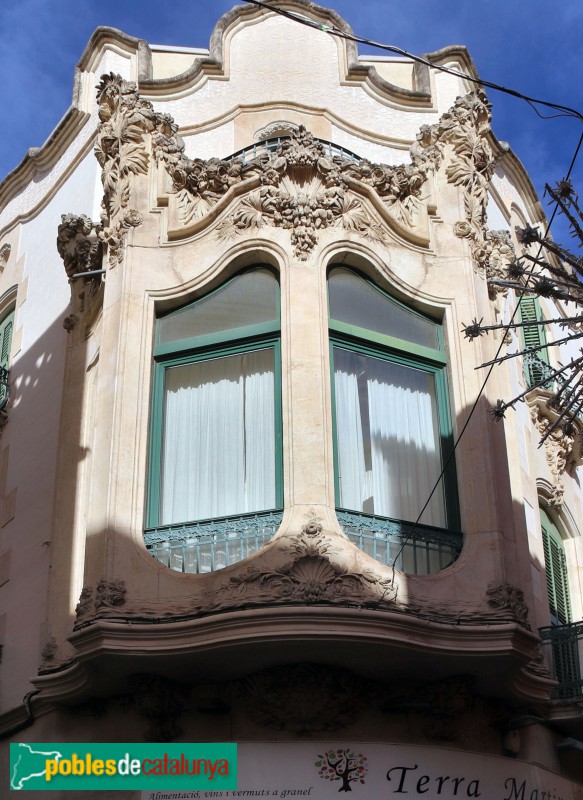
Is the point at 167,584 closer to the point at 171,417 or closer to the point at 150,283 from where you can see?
the point at 171,417

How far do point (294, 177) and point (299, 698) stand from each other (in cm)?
550

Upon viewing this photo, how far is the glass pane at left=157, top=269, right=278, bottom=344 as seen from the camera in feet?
42.4

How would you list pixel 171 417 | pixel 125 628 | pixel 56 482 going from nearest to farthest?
1. pixel 125 628
2. pixel 171 417
3. pixel 56 482

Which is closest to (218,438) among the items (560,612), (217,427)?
(217,427)

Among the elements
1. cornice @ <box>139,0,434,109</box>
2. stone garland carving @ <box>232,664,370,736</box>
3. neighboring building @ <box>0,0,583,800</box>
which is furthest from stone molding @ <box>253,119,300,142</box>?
stone garland carving @ <box>232,664,370,736</box>

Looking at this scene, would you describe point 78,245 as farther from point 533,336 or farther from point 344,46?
point 533,336

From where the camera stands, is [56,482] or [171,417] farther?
[56,482]

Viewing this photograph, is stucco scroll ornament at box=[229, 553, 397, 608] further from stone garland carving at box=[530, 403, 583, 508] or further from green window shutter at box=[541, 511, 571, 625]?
stone garland carving at box=[530, 403, 583, 508]

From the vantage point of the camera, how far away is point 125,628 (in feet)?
35.7

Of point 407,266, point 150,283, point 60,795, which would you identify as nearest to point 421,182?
point 407,266

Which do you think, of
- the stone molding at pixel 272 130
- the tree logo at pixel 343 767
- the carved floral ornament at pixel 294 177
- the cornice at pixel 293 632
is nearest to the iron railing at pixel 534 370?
the carved floral ornament at pixel 294 177

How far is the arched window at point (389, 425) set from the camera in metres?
11.9

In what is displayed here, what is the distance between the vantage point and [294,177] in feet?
43.3

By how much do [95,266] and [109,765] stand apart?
19.2 ft
